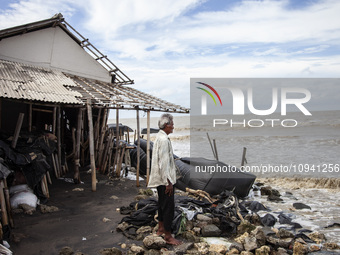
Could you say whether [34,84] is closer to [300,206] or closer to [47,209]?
[47,209]

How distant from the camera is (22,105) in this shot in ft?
27.3

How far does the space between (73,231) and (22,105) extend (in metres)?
5.11

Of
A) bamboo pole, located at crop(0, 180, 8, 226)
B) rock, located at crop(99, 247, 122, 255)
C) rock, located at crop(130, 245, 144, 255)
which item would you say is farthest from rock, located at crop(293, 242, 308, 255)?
bamboo pole, located at crop(0, 180, 8, 226)

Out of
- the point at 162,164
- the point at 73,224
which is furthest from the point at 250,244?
the point at 73,224

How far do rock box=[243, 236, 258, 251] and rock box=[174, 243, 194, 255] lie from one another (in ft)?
2.72

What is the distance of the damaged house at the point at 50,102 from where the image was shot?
592 centimetres

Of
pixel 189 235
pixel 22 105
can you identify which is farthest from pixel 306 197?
pixel 22 105

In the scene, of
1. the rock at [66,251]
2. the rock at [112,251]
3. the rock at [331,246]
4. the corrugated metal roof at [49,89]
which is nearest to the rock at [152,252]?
the rock at [112,251]

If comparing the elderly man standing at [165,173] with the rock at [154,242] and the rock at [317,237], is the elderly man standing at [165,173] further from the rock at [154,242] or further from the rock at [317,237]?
the rock at [317,237]

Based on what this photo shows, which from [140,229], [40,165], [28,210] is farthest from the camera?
[40,165]

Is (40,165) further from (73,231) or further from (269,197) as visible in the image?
(269,197)

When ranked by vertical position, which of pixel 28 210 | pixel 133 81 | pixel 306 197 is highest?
pixel 133 81

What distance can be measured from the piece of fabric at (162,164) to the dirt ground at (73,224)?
1237 mm

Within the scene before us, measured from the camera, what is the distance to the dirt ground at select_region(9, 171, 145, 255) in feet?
13.8
